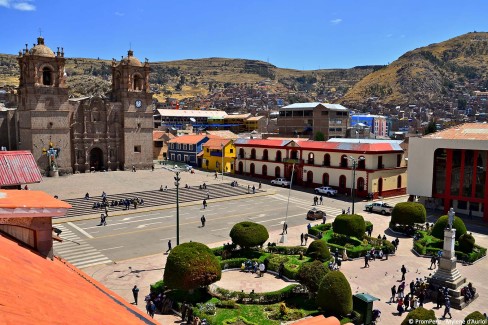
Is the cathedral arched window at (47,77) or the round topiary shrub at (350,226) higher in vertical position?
the cathedral arched window at (47,77)

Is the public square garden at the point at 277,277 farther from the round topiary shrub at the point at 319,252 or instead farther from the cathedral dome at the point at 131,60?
the cathedral dome at the point at 131,60

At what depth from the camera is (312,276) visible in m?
20.5

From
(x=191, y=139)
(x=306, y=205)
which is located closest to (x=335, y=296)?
(x=306, y=205)

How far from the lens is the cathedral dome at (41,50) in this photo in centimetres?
5627

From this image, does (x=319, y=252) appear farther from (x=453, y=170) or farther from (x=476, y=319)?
(x=453, y=170)

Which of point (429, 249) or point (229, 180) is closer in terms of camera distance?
point (429, 249)

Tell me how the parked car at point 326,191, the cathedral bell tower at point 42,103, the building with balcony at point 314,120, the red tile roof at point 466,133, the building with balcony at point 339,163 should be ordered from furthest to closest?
1. the building with balcony at point 314,120
2. the cathedral bell tower at point 42,103
3. the parked car at point 326,191
4. the building with balcony at point 339,163
5. the red tile roof at point 466,133

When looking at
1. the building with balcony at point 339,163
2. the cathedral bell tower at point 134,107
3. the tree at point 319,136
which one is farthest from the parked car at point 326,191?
the tree at point 319,136

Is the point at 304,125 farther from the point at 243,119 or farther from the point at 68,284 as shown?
the point at 68,284

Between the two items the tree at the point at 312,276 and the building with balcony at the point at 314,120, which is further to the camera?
the building with balcony at the point at 314,120

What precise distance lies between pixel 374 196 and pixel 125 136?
39.0m

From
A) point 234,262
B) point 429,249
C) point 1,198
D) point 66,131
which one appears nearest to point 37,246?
point 1,198

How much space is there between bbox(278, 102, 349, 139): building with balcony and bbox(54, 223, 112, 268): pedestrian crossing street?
62.5 meters

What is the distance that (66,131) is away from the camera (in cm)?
5891
